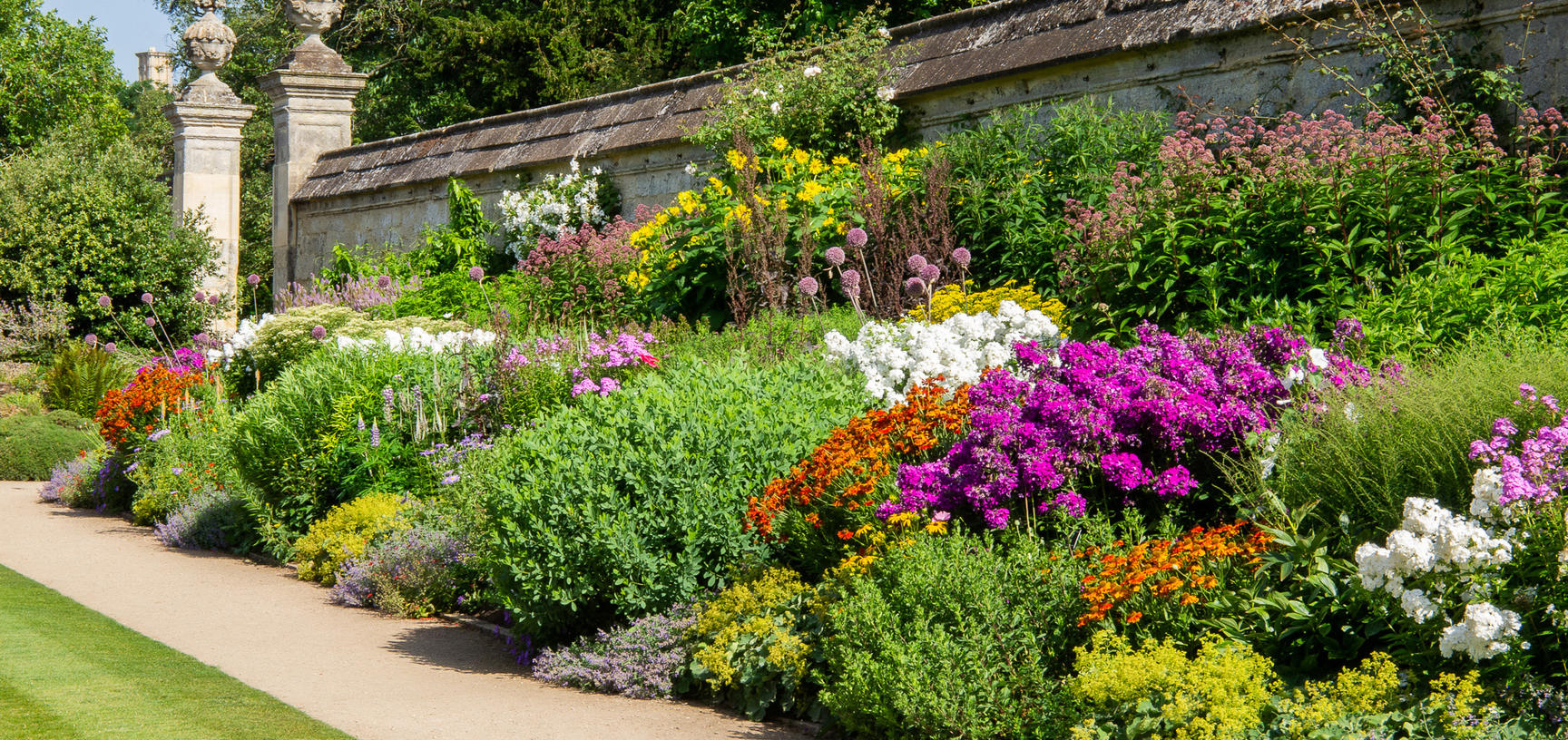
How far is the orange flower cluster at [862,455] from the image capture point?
4.98 m

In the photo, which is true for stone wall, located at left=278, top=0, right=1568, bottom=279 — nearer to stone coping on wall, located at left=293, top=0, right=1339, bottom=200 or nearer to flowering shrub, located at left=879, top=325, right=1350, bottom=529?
stone coping on wall, located at left=293, top=0, right=1339, bottom=200

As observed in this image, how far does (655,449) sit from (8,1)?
2525 cm

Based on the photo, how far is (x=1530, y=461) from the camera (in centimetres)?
339

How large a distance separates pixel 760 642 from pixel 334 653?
208 centimetres

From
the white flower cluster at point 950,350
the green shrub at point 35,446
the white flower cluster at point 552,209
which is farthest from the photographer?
the green shrub at point 35,446

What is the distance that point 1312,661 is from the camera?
A: 3.70 meters

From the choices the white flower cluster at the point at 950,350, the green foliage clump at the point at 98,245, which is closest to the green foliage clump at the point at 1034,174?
the white flower cluster at the point at 950,350

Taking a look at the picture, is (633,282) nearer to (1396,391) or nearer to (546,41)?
(1396,391)

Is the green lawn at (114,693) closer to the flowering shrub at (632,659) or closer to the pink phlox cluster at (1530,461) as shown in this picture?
the flowering shrub at (632,659)

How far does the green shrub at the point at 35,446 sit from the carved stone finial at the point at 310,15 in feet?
19.1

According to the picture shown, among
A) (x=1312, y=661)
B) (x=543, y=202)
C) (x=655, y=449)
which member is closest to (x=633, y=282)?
(x=543, y=202)

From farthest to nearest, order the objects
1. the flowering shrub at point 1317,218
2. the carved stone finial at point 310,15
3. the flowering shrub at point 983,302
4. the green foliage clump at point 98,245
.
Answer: the green foliage clump at point 98,245 < the carved stone finial at point 310,15 < the flowering shrub at point 983,302 < the flowering shrub at point 1317,218

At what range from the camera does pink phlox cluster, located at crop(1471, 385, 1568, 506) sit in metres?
3.31

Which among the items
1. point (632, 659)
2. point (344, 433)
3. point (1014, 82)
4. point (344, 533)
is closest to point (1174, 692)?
point (632, 659)
